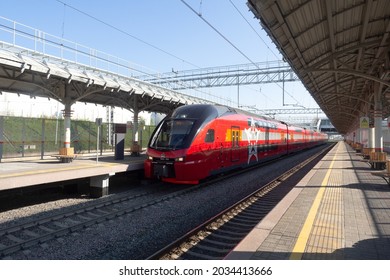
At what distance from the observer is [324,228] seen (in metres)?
6.46

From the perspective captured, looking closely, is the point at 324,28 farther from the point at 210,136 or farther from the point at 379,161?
the point at 379,161

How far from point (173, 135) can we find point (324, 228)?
714 cm

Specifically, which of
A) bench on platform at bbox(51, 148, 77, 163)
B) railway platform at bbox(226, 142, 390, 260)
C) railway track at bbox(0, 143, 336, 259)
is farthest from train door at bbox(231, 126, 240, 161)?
bench on platform at bbox(51, 148, 77, 163)

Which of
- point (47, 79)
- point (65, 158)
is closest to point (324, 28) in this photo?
point (47, 79)

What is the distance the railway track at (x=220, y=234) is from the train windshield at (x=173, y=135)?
3229 mm

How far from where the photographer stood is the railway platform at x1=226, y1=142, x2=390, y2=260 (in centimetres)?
514

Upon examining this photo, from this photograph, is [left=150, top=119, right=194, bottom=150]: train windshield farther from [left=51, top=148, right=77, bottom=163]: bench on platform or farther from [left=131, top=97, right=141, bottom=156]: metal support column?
[left=131, top=97, right=141, bottom=156]: metal support column

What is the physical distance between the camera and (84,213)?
30.4ft

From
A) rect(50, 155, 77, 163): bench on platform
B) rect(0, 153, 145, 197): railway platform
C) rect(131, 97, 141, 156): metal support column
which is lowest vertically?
rect(0, 153, 145, 197): railway platform

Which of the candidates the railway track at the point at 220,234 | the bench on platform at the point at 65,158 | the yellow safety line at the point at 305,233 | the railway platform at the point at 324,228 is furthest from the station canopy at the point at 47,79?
the yellow safety line at the point at 305,233

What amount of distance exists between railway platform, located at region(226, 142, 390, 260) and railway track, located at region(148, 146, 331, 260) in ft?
2.47

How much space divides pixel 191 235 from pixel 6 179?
5.80 meters

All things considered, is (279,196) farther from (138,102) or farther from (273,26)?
(138,102)
